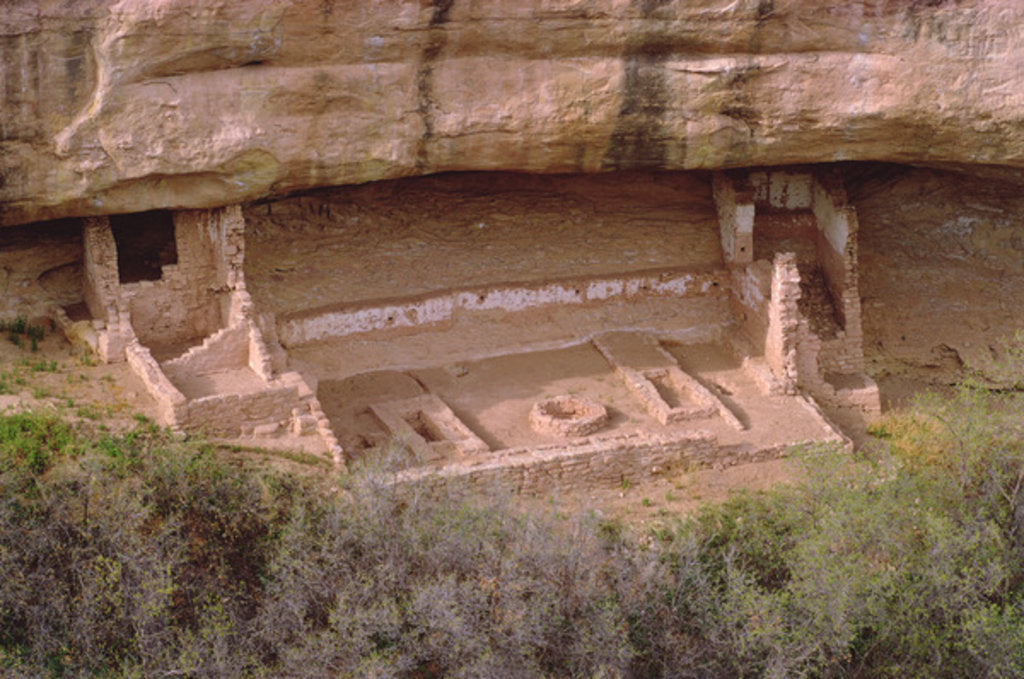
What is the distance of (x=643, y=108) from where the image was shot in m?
14.3

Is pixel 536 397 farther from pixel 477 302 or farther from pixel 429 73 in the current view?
pixel 429 73

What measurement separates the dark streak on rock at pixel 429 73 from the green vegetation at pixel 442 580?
363 cm

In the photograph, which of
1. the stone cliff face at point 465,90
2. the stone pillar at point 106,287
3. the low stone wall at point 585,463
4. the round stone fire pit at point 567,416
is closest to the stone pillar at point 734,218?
the stone cliff face at point 465,90

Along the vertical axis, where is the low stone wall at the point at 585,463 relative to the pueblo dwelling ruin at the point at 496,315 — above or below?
below

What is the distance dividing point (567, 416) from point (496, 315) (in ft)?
6.01

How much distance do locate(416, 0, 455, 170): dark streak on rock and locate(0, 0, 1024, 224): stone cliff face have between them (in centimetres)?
2

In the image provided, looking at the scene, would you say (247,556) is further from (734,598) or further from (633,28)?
(633,28)

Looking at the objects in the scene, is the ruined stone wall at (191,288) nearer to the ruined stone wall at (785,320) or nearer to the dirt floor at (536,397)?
the dirt floor at (536,397)

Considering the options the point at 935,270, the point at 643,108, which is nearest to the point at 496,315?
the point at 643,108

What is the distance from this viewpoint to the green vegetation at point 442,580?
1085cm

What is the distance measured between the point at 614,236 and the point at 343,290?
3.63 metres

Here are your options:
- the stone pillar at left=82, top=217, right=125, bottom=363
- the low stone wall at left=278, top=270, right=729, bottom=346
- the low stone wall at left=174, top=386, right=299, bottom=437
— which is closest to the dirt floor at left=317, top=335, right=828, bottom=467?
the low stone wall at left=278, top=270, right=729, bottom=346

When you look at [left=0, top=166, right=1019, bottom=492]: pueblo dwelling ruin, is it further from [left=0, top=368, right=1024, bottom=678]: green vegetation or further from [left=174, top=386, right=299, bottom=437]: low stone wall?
[left=0, top=368, right=1024, bottom=678]: green vegetation

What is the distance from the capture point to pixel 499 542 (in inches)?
472
